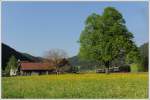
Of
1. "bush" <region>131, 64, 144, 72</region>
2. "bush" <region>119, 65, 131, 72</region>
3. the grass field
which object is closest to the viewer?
the grass field

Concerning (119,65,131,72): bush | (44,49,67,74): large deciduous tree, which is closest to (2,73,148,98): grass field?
(119,65,131,72): bush

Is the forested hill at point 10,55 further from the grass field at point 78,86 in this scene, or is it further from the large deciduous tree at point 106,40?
the large deciduous tree at point 106,40

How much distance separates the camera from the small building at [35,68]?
20.2 m

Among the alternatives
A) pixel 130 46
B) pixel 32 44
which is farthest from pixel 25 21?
pixel 130 46

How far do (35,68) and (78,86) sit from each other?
2.40ft

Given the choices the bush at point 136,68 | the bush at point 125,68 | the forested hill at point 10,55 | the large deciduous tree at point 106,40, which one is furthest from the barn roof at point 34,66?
the bush at point 136,68

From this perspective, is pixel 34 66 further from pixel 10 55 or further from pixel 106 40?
pixel 106 40

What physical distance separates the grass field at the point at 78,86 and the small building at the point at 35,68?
3.6 inches

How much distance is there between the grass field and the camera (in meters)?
19.7

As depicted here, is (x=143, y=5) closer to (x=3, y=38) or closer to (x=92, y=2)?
(x=92, y=2)

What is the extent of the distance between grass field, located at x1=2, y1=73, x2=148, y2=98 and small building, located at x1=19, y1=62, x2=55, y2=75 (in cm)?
9

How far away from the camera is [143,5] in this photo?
1970 centimetres

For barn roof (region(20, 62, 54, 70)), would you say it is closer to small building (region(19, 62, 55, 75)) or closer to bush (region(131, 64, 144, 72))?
small building (region(19, 62, 55, 75))

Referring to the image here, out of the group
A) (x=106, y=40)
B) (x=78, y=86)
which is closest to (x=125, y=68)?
(x=106, y=40)
